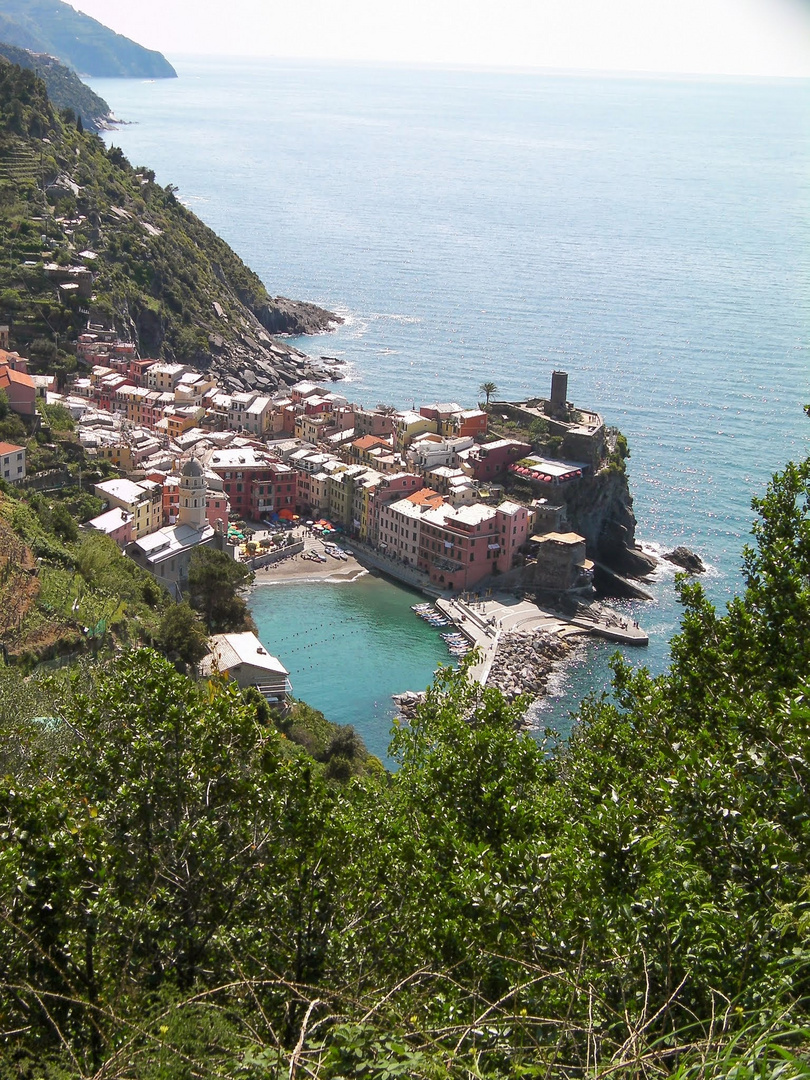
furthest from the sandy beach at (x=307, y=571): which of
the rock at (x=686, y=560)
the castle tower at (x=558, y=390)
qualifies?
the castle tower at (x=558, y=390)

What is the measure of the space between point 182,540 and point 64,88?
315 feet

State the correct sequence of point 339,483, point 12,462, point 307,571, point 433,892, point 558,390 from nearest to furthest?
point 433,892 → point 12,462 → point 307,571 → point 339,483 → point 558,390

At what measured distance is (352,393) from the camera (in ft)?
167

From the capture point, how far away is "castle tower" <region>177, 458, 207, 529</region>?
98.2 ft

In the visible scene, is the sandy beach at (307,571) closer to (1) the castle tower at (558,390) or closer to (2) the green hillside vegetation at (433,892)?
(1) the castle tower at (558,390)

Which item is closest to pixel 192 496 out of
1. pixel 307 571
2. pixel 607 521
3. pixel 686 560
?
pixel 307 571

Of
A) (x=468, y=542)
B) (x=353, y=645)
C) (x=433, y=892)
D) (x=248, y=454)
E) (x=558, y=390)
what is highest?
(x=433, y=892)

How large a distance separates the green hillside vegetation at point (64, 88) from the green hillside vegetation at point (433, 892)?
105 metres

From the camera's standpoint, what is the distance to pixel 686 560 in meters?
36.0

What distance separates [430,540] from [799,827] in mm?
28113

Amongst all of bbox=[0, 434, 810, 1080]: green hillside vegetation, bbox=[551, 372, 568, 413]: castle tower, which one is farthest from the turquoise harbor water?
bbox=[0, 434, 810, 1080]: green hillside vegetation

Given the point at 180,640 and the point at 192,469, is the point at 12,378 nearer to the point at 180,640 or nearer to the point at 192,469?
the point at 192,469

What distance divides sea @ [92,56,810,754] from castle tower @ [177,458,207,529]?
2.82 metres

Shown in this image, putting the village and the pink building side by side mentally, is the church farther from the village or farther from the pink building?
the pink building
